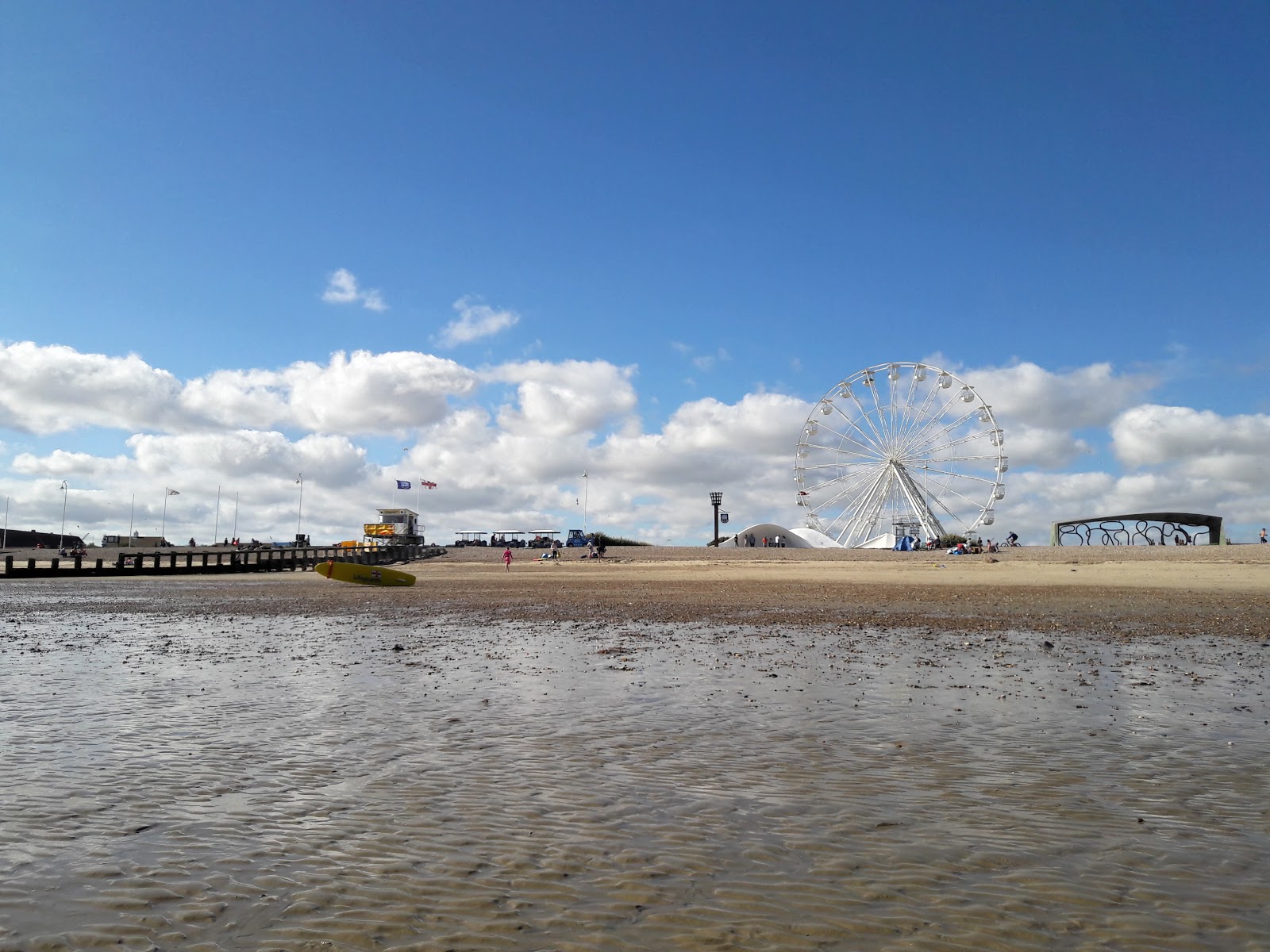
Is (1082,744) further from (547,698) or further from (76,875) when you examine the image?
(76,875)

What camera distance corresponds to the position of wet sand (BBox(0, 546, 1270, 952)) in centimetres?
421

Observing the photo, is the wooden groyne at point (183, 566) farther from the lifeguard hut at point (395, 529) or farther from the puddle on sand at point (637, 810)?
the puddle on sand at point (637, 810)

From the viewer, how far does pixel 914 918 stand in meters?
4.17

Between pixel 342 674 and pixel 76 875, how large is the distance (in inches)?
286

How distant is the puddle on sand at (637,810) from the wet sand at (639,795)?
0.03m

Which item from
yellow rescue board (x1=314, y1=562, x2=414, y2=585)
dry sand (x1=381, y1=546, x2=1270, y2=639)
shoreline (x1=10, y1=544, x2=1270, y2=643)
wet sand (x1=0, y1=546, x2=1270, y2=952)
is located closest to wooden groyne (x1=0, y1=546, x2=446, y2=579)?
shoreline (x1=10, y1=544, x2=1270, y2=643)

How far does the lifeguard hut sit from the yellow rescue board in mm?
58750

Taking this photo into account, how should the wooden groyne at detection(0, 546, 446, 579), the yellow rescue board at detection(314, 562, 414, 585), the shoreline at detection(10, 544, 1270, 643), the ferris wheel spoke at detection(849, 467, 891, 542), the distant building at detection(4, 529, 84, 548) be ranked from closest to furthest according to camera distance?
the shoreline at detection(10, 544, 1270, 643) → the yellow rescue board at detection(314, 562, 414, 585) → the wooden groyne at detection(0, 546, 446, 579) → the ferris wheel spoke at detection(849, 467, 891, 542) → the distant building at detection(4, 529, 84, 548)

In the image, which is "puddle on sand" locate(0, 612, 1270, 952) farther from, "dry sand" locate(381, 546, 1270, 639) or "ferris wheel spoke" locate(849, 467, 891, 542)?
"ferris wheel spoke" locate(849, 467, 891, 542)

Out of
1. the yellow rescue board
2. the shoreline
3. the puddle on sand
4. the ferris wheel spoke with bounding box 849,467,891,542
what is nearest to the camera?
the puddle on sand

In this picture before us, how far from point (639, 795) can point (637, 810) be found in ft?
1.24

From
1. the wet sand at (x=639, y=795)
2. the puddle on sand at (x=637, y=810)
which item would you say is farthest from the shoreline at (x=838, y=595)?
the puddle on sand at (x=637, y=810)

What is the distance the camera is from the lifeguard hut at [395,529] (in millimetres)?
98438

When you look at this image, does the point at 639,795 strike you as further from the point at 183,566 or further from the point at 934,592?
the point at 183,566
